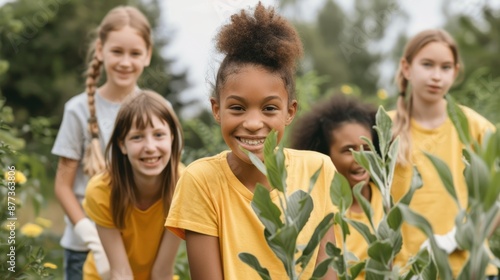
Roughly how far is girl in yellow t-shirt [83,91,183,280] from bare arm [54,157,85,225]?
0.42m

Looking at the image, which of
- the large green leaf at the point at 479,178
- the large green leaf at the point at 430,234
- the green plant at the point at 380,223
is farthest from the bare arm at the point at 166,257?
the large green leaf at the point at 479,178

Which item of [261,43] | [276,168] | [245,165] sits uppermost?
[261,43]

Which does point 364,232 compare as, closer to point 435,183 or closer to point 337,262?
point 337,262

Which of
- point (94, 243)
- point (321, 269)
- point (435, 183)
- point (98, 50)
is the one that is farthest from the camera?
point (98, 50)

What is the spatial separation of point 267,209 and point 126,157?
2307 mm

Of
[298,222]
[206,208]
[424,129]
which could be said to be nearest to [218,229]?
[206,208]

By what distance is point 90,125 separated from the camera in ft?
13.5

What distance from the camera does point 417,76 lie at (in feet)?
14.5

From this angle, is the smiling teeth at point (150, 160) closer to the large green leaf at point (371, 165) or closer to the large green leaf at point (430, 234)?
the large green leaf at point (371, 165)

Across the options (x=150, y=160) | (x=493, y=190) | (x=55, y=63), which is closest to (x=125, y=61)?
(x=150, y=160)

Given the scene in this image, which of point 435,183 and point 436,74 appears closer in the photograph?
point 435,183

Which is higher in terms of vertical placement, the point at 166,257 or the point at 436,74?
the point at 436,74

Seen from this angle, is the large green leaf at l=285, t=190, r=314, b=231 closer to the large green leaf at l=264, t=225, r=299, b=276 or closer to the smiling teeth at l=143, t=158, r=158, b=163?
the large green leaf at l=264, t=225, r=299, b=276

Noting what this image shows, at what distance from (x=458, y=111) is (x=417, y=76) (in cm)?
319
